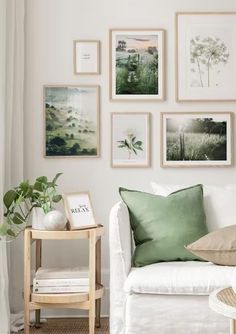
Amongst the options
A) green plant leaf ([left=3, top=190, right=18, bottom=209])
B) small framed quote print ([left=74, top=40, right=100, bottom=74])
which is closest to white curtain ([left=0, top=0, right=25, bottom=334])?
green plant leaf ([left=3, top=190, right=18, bottom=209])

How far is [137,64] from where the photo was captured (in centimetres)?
448

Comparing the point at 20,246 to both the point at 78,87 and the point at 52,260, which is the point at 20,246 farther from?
the point at 78,87

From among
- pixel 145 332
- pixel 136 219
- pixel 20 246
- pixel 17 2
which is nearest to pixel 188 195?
pixel 136 219

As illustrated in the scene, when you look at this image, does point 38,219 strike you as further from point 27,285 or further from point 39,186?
point 27,285

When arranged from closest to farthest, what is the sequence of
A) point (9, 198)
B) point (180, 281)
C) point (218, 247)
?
1. point (180, 281)
2. point (218, 247)
3. point (9, 198)

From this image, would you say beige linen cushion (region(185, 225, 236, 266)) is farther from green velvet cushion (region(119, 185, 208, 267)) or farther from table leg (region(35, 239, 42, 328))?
table leg (region(35, 239, 42, 328))

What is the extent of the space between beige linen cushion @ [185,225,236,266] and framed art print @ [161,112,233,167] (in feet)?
3.41

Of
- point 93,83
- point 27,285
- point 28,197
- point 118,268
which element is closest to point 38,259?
point 27,285

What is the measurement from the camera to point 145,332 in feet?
11.0

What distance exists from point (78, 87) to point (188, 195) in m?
1.19

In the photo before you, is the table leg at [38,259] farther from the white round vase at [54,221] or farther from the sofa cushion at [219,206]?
the sofa cushion at [219,206]

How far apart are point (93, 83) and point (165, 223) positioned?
1278mm

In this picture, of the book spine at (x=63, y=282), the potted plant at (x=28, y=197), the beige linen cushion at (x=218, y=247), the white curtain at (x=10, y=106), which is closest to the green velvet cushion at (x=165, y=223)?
the beige linen cushion at (x=218, y=247)

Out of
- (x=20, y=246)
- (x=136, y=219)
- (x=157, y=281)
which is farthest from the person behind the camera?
(x=20, y=246)
